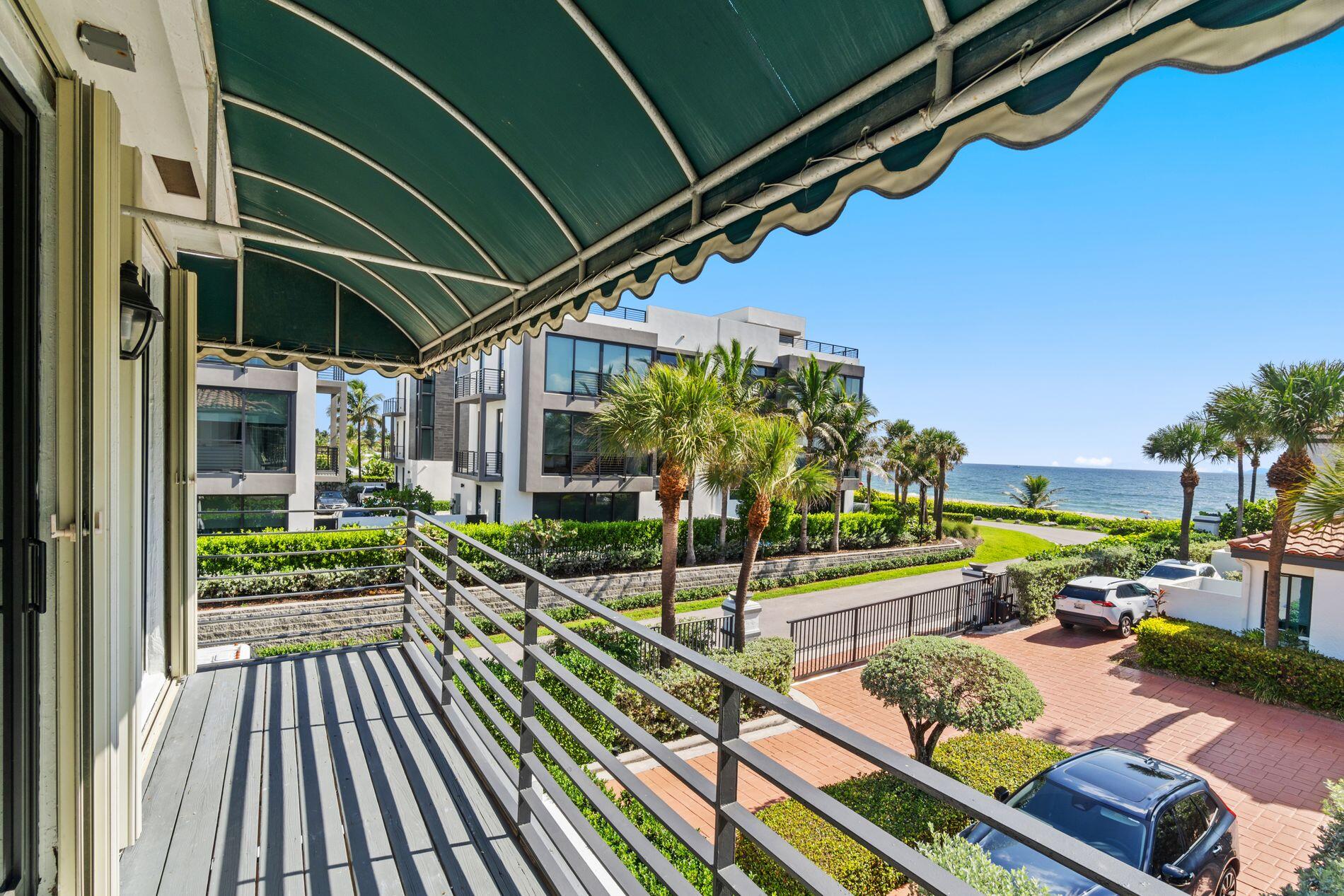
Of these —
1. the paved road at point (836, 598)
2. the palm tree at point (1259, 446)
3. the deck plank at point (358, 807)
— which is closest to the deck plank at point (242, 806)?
the deck plank at point (358, 807)

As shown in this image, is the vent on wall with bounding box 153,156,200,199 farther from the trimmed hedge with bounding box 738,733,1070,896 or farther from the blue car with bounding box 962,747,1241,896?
the blue car with bounding box 962,747,1241,896

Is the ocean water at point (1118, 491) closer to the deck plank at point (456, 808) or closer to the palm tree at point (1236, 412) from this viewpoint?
the palm tree at point (1236, 412)

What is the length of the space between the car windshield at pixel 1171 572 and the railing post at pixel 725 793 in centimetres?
1951

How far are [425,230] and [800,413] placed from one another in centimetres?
1909

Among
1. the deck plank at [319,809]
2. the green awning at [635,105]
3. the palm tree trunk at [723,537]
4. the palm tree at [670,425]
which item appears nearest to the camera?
the green awning at [635,105]

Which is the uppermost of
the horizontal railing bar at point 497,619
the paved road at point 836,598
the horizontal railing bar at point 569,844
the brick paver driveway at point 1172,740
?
the horizontal railing bar at point 497,619

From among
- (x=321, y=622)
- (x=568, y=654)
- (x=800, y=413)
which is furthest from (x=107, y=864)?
(x=800, y=413)

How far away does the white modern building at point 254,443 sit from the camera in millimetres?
16312

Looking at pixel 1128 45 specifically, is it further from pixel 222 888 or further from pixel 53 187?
pixel 222 888

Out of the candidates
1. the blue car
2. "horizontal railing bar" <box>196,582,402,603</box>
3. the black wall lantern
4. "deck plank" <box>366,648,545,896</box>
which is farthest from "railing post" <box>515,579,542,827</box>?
the blue car

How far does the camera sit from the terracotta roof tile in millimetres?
11539

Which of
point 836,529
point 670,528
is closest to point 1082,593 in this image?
point 836,529

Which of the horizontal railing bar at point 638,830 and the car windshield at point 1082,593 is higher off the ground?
the horizontal railing bar at point 638,830

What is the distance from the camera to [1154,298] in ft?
251
